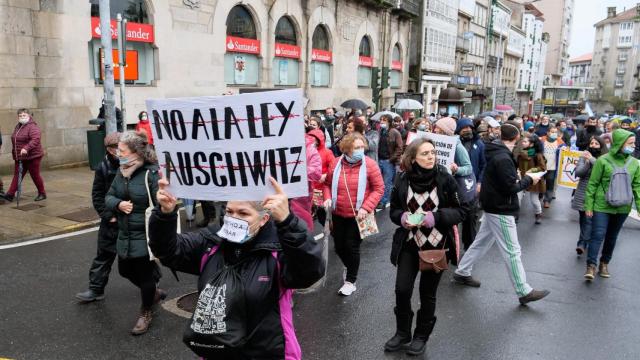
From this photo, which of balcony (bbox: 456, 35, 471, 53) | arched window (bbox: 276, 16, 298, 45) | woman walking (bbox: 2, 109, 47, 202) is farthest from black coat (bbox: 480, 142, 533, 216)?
balcony (bbox: 456, 35, 471, 53)

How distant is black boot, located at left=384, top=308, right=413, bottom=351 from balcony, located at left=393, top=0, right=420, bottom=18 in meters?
30.5

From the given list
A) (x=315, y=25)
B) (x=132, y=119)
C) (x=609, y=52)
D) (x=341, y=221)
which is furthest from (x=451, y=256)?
(x=609, y=52)

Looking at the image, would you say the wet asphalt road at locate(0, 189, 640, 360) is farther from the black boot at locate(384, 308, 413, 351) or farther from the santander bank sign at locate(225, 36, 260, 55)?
the santander bank sign at locate(225, 36, 260, 55)

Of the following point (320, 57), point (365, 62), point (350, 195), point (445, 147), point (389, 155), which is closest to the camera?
point (350, 195)

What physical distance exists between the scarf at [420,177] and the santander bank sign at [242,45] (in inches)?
629

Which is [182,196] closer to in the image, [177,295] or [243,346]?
[243,346]

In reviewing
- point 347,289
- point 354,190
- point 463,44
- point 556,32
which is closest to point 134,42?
point 354,190

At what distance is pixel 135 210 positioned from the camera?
461cm

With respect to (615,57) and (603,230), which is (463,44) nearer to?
(603,230)

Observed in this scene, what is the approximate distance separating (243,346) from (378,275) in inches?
167

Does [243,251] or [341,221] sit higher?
[243,251]

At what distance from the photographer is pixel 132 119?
15.7m

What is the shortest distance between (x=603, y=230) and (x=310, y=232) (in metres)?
3.91

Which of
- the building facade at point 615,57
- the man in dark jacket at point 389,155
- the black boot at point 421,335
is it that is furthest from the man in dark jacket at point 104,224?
the building facade at point 615,57
